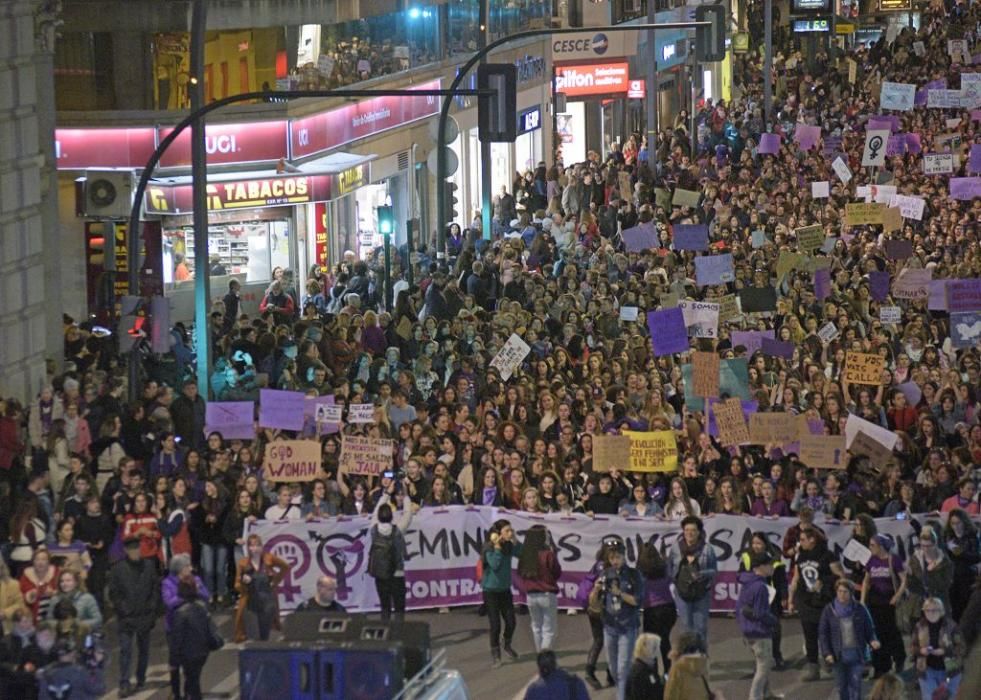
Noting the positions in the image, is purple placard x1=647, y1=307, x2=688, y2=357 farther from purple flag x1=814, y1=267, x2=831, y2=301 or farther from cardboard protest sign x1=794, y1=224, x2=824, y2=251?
cardboard protest sign x1=794, y1=224, x2=824, y2=251

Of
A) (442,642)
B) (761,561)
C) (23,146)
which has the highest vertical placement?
(23,146)

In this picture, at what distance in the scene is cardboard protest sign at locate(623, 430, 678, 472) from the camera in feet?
58.7

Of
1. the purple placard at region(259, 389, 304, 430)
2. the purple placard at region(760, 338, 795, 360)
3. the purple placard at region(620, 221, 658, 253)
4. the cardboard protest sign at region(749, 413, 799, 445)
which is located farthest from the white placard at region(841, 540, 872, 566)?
the purple placard at region(620, 221, 658, 253)

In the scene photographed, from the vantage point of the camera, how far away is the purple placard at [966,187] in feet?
104

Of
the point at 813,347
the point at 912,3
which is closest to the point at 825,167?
the point at 813,347

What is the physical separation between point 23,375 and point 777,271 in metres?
9.65

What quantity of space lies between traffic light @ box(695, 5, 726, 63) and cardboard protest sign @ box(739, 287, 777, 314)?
38.2 feet

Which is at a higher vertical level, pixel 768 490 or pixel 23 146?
pixel 23 146

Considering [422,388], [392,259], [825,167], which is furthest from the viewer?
[825,167]

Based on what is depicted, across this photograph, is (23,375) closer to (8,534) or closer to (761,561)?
(8,534)

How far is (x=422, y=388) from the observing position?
72.7 feet

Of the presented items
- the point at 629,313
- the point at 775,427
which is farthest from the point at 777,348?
the point at 775,427

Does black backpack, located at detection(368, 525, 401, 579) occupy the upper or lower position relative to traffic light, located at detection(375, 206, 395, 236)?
lower

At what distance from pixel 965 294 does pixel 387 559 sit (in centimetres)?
921
